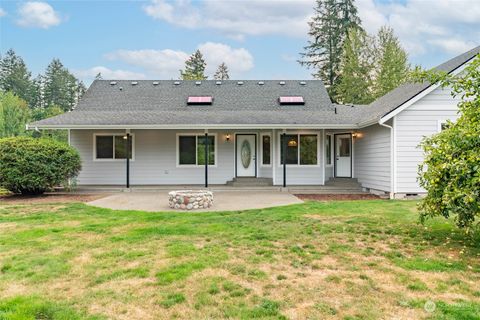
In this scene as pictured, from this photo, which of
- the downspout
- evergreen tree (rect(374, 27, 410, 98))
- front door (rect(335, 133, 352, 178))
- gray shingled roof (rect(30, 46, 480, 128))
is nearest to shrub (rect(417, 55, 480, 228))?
the downspout

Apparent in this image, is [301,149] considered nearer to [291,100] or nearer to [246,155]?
[246,155]

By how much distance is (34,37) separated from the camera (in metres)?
Answer: 30.0

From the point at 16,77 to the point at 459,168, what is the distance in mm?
55804

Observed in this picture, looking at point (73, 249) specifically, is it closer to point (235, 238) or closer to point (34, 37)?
point (235, 238)

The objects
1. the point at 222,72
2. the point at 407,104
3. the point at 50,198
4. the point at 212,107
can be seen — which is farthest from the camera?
the point at 222,72

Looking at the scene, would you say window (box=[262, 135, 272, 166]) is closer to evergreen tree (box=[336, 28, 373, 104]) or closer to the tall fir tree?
evergreen tree (box=[336, 28, 373, 104])

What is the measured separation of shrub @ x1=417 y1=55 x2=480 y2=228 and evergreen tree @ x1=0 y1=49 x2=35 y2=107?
53.8 m

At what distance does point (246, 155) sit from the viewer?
550 inches

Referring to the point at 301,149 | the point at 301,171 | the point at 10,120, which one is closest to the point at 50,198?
the point at 301,171

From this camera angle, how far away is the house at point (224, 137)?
12234 mm

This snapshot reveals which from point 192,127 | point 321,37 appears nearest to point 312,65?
point 321,37

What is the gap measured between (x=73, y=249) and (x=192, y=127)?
25.2 ft

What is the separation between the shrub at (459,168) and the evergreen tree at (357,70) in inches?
952

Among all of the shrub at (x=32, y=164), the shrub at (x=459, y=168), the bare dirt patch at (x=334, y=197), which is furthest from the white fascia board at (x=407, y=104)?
the shrub at (x=32, y=164)
